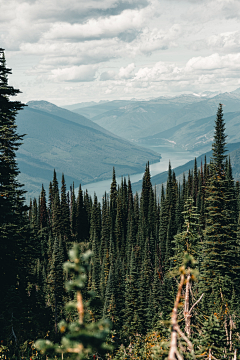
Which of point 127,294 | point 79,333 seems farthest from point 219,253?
point 79,333

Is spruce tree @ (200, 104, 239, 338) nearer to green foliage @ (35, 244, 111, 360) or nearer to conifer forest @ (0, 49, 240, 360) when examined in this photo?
conifer forest @ (0, 49, 240, 360)

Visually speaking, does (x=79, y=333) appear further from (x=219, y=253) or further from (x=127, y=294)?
(x=127, y=294)

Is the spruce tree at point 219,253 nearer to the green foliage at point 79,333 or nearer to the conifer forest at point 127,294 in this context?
the conifer forest at point 127,294

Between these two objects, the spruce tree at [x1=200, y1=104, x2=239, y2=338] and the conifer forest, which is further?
the spruce tree at [x1=200, y1=104, x2=239, y2=338]

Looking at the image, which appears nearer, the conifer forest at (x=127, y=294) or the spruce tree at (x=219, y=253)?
the conifer forest at (x=127, y=294)

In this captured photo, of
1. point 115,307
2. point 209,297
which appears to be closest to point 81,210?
point 115,307

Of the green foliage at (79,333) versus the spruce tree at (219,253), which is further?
the spruce tree at (219,253)

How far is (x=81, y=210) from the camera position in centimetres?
12538

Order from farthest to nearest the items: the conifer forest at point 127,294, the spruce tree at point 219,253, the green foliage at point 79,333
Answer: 1. the spruce tree at point 219,253
2. the conifer forest at point 127,294
3. the green foliage at point 79,333

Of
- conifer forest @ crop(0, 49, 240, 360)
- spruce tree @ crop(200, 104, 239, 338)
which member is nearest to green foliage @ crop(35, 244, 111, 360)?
conifer forest @ crop(0, 49, 240, 360)

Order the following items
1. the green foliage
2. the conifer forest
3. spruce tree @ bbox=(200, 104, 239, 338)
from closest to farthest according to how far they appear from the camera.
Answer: the green foliage
the conifer forest
spruce tree @ bbox=(200, 104, 239, 338)

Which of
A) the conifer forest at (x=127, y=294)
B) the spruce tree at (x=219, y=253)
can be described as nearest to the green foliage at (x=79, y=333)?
the conifer forest at (x=127, y=294)

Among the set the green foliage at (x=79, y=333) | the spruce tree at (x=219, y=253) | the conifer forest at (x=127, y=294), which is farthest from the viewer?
the spruce tree at (x=219, y=253)

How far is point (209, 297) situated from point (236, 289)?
3.21 meters
